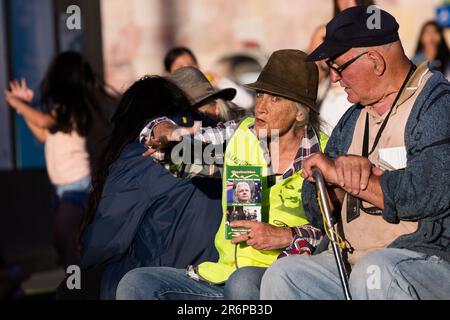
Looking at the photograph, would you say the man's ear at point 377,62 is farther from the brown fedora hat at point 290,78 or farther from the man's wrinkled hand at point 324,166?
the brown fedora hat at point 290,78

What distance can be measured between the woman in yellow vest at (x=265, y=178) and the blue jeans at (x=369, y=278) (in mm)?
270

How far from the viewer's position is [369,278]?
11.6 ft

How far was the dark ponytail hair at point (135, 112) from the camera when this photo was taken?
16.0 feet

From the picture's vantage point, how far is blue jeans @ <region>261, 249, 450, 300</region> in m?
3.53

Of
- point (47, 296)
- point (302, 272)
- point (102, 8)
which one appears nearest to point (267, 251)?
point (302, 272)

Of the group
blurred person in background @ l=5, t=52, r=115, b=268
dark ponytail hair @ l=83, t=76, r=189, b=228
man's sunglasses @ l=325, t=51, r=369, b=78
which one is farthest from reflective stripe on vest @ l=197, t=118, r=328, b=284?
blurred person in background @ l=5, t=52, r=115, b=268

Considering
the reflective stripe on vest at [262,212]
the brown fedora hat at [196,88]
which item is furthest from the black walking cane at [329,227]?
the brown fedora hat at [196,88]

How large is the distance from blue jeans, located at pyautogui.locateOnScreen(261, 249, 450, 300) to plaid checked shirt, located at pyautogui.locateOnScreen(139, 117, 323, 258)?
0.28 m

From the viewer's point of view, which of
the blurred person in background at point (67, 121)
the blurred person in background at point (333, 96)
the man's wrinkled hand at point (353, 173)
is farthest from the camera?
the blurred person in background at point (67, 121)

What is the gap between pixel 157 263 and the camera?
4.62m
